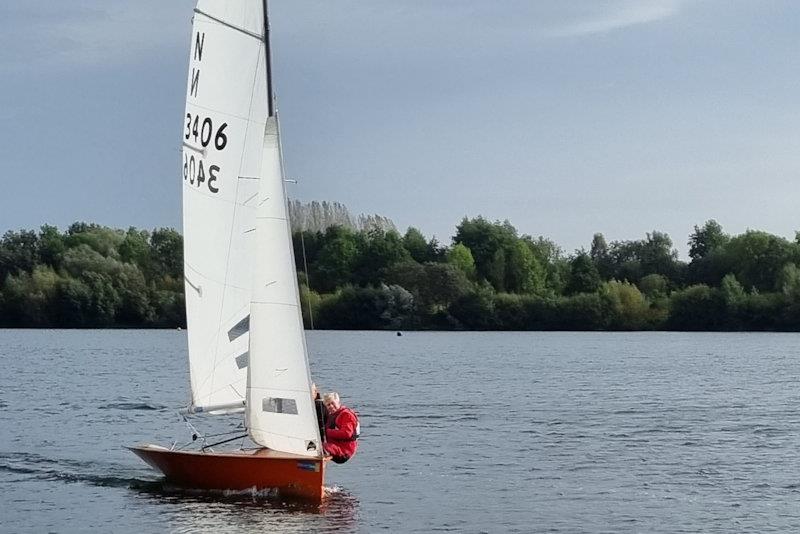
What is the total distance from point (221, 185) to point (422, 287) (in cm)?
9981

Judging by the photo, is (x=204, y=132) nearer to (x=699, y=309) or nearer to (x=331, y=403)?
(x=331, y=403)

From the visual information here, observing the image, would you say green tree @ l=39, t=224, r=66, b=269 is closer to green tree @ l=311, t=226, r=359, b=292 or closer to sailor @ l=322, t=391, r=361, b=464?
green tree @ l=311, t=226, r=359, b=292

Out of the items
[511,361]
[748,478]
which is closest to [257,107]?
[748,478]

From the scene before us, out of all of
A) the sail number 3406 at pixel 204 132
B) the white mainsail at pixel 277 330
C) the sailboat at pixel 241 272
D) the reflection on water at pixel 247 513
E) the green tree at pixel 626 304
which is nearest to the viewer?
the reflection on water at pixel 247 513

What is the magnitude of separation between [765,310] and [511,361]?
1901 inches

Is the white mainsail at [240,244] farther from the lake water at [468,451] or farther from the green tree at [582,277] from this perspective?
the green tree at [582,277]

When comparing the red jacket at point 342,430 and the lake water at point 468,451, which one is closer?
the red jacket at point 342,430

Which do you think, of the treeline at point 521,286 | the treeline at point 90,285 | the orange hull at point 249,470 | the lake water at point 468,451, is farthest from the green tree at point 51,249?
the orange hull at point 249,470

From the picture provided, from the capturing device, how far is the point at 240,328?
915 inches

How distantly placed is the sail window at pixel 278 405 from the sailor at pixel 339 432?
1.10 meters

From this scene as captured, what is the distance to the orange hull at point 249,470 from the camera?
2225 cm

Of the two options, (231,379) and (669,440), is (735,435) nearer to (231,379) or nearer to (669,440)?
(669,440)

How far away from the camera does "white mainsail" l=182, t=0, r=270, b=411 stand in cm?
2239

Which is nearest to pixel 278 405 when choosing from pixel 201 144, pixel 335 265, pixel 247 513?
pixel 247 513
